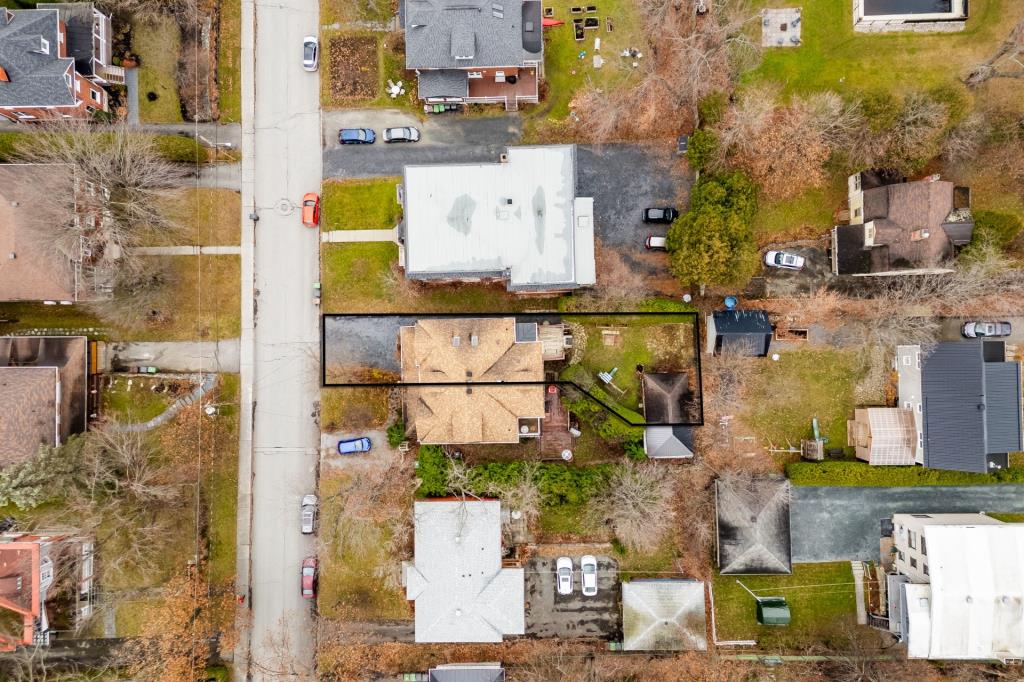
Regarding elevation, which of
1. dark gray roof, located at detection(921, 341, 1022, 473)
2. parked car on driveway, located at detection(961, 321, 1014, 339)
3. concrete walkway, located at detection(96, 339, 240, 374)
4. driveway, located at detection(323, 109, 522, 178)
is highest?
driveway, located at detection(323, 109, 522, 178)

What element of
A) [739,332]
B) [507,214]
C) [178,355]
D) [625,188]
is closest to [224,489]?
[178,355]

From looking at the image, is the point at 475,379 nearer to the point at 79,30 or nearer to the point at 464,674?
the point at 464,674

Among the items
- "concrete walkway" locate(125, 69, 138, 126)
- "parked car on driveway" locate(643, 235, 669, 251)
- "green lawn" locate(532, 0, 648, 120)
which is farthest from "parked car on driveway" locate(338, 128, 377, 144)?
"parked car on driveway" locate(643, 235, 669, 251)

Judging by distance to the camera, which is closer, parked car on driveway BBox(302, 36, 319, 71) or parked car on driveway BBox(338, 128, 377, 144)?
parked car on driveway BBox(338, 128, 377, 144)

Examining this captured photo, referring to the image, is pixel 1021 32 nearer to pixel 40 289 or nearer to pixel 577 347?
pixel 577 347

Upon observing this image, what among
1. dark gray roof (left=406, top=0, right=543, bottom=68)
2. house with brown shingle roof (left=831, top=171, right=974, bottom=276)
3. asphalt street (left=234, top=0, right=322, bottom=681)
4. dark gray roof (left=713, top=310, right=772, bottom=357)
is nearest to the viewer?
house with brown shingle roof (left=831, top=171, right=974, bottom=276)

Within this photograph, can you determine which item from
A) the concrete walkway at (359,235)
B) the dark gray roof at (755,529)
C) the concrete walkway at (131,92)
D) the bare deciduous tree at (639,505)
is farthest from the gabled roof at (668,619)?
the concrete walkway at (131,92)

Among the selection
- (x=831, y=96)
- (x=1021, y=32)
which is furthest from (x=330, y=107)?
(x=1021, y=32)

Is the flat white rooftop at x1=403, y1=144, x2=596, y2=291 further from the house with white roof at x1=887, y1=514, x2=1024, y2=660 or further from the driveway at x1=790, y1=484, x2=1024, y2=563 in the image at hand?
the house with white roof at x1=887, y1=514, x2=1024, y2=660
